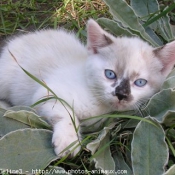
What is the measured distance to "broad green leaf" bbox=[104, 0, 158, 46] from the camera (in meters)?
2.73

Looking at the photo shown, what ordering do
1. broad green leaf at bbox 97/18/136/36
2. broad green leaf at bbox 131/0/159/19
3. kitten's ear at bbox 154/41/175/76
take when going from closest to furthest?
kitten's ear at bbox 154/41/175/76 → broad green leaf at bbox 97/18/136/36 → broad green leaf at bbox 131/0/159/19

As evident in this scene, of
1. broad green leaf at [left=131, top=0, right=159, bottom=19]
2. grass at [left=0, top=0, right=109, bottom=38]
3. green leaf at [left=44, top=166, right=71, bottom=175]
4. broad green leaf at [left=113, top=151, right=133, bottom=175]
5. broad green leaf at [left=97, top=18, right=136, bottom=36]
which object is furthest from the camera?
grass at [left=0, top=0, right=109, bottom=38]

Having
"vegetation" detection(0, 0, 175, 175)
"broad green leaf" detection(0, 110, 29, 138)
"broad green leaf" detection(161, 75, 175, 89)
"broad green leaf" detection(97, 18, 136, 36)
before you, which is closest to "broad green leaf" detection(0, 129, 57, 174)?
"vegetation" detection(0, 0, 175, 175)

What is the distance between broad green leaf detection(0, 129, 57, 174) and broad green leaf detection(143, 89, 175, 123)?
1.88ft

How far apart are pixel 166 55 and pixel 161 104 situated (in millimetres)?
273

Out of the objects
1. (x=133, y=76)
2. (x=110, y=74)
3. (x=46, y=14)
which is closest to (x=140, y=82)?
(x=133, y=76)

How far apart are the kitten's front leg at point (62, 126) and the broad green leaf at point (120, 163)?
0.74 ft

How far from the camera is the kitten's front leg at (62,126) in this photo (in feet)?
6.47

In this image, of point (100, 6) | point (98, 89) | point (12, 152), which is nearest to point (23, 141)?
point (12, 152)

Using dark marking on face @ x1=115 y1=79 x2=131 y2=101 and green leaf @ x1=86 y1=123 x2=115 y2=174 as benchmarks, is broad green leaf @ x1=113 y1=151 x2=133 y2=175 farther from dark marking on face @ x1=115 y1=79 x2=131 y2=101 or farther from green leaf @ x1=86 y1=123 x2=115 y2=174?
dark marking on face @ x1=115 y1=79 x2=131 y2=101

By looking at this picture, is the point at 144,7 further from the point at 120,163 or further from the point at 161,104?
the point at 120,163

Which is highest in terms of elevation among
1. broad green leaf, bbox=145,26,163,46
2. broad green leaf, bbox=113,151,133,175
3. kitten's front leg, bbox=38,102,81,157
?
broad green leaf, bbox=145,26,163,46

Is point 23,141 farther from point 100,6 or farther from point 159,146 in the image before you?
point 100,6

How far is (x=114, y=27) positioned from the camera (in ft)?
8.78
